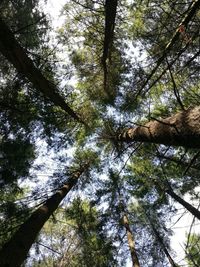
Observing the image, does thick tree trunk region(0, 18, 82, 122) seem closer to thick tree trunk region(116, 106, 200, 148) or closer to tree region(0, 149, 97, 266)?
thick tree trunk region(116, 106, 200, 148)

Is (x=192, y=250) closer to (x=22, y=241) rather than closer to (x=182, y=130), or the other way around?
(x=22, y=241)

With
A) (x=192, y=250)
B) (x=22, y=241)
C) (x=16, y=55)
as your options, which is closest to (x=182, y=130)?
(x=16, y=55)

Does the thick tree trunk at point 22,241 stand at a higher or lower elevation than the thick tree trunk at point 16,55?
lower

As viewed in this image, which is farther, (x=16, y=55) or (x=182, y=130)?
(x=16, y=55)

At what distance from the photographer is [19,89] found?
9.37 metres

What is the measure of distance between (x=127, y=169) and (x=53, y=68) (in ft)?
17.7

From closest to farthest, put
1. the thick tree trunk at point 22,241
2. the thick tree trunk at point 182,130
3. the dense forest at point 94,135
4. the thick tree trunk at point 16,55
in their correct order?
the thick tree trunk at point 182,130
the thick tree trunk at point 16,55
the thick tree trunk at point 22,241
the dense forest at point 94,135

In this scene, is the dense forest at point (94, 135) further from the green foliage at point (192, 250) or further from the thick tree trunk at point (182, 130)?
the thick tree trunk at point (182, 130)

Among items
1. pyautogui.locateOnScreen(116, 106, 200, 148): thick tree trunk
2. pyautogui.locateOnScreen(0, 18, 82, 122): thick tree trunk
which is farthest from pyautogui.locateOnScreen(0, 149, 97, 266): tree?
pyautogui.locateOnScreen(116, 106, 200, 148): thick tree trunk

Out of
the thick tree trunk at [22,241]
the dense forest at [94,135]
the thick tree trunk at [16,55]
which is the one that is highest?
the dense forest at [94,135]

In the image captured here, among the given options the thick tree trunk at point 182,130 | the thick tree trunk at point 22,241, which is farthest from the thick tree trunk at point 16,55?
the thick tree trunk at point 22,241

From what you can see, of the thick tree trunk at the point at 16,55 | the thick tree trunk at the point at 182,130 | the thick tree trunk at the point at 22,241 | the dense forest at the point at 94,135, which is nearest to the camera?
the thick tree trunk at the point at 182,130

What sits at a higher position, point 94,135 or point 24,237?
point 94,135

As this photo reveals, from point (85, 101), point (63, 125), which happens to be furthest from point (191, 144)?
point (85, 101)
